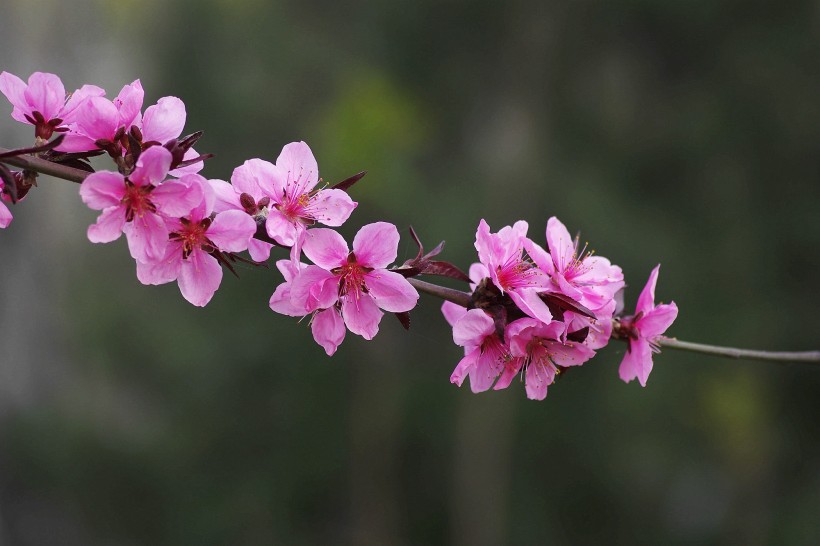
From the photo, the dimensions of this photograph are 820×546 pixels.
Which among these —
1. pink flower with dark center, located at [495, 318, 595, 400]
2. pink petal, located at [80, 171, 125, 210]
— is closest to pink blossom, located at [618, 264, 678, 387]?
pink flower with dark center, located at [495, 318, 595, 400]

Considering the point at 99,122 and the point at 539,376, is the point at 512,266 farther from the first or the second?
the point at 99,122

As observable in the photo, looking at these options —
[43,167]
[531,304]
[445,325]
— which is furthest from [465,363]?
[445,325]

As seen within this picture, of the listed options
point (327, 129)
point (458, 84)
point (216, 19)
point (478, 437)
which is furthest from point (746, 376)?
point (216, 19)

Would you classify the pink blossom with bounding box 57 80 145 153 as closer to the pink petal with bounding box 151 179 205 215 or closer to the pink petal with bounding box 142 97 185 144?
the pink petal with bounding box 142 97 185 144

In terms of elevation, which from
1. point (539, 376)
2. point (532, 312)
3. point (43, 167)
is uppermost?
point (43, 167)

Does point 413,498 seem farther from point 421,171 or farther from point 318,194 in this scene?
point 318,194

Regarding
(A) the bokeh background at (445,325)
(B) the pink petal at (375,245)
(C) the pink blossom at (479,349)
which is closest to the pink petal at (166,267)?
(B) the pink petal at (375,245)
